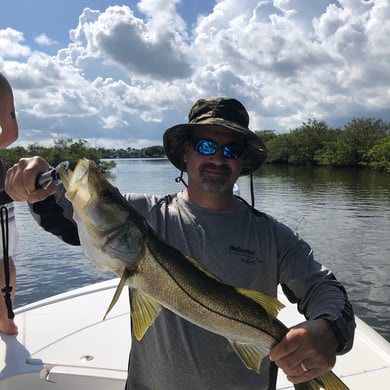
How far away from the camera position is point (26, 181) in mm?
2031

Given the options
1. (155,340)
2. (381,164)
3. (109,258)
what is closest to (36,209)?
(109,258)

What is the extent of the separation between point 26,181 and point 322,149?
88.6 m

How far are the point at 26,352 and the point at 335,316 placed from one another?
2.97 meters

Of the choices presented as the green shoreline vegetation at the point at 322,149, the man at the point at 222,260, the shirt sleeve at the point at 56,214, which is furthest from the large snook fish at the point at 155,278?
the green shoreline vegetation at the point at 322,149

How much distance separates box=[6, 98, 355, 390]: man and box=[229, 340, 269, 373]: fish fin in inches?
3.1

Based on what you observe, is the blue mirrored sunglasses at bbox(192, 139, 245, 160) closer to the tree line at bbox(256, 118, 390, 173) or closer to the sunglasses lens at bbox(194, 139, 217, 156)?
the sunglasses lens at bbox(194, 139, 217, 156)

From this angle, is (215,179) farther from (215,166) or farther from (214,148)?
(214,148)

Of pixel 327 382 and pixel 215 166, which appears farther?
pixel 215 166

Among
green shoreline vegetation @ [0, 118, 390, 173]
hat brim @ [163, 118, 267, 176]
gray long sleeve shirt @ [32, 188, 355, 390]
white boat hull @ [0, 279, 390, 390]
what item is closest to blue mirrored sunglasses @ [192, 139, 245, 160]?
hat brim @ [163, 118, 267, 176]

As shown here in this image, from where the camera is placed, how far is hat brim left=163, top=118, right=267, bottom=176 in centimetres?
268

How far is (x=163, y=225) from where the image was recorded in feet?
8.62

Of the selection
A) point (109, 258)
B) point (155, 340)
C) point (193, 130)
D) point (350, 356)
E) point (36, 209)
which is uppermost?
point (193, 130)

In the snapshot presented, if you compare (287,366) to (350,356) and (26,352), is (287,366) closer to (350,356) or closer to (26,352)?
(350,356)

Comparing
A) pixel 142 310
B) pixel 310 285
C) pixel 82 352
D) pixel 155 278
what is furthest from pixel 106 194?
pixel 82 352
